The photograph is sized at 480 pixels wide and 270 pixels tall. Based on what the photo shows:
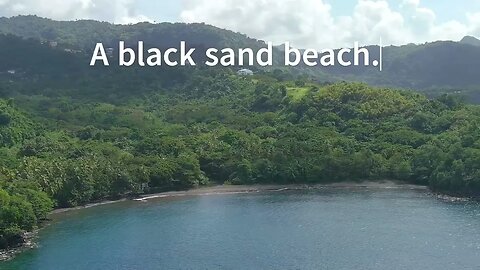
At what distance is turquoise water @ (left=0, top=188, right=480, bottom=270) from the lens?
4409 cm

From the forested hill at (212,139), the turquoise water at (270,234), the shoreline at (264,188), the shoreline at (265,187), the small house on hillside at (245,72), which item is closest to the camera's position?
the turquoise water at (270,234)

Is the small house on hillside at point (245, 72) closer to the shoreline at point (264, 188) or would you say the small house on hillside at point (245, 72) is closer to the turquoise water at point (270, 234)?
the shoreline at point (264, 188)

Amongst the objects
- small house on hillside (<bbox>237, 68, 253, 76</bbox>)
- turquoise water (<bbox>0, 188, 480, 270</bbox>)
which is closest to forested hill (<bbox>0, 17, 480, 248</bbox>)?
turquoise water (<bbox>0, 188, 480, 270</bbox>)

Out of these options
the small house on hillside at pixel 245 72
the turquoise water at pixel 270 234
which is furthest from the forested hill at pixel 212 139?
the small house on hillside at pixel 245 72

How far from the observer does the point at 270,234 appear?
51.8 m

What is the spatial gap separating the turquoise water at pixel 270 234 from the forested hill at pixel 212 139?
3.53 m

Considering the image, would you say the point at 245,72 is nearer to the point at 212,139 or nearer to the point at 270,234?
the point at 212,139

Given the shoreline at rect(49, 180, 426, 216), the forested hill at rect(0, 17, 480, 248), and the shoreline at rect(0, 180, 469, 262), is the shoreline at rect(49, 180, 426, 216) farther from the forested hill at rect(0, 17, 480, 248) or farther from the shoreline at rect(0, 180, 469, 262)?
the forested hill at rect(0, 17, 480, 248)

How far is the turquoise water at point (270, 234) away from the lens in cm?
4409

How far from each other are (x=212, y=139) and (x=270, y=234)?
106 feet

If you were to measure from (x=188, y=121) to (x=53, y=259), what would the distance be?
181 feet

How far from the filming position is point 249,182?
2886 inches

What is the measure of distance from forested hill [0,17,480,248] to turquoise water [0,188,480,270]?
3.53 metres

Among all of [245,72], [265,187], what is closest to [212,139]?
[265,187]
